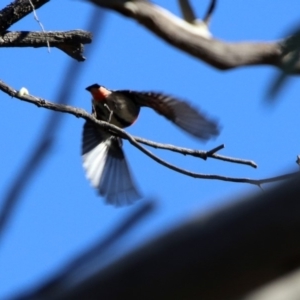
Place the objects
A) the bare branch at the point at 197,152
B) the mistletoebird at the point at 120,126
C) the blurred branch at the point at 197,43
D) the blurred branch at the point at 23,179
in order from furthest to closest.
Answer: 1. the mistletoebird at the point at 120,126
2. the bare branch at the point at 197,152
3. the blurred branch at the point at 197,43
4. the blurred branch at the point at 23,179

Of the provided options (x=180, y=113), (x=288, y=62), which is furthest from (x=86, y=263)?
(x=180, y=113)

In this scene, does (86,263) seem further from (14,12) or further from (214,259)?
(14,12)

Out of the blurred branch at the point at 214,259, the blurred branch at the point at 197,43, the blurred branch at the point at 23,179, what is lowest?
the blurred branch at the point at 214,259

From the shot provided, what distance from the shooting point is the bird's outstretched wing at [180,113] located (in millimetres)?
2520

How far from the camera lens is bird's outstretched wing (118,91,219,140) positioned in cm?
252

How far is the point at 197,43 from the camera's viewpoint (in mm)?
1065

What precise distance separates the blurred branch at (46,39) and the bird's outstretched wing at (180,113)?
0.47 m

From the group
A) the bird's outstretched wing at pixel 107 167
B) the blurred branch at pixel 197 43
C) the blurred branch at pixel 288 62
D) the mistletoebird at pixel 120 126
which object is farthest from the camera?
the bird's outstretched wing at pixel 107 167

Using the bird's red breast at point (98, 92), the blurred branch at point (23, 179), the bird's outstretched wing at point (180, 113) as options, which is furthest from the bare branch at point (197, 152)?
the blurred branch at point (23, 179)

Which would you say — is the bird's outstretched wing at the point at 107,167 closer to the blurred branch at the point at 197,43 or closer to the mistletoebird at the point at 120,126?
the mistletoebird at the point at 120,126

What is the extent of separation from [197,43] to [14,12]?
148cm

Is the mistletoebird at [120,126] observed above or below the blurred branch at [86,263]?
above

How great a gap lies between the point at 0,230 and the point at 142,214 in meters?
0.08

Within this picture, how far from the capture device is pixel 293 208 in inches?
14.4
